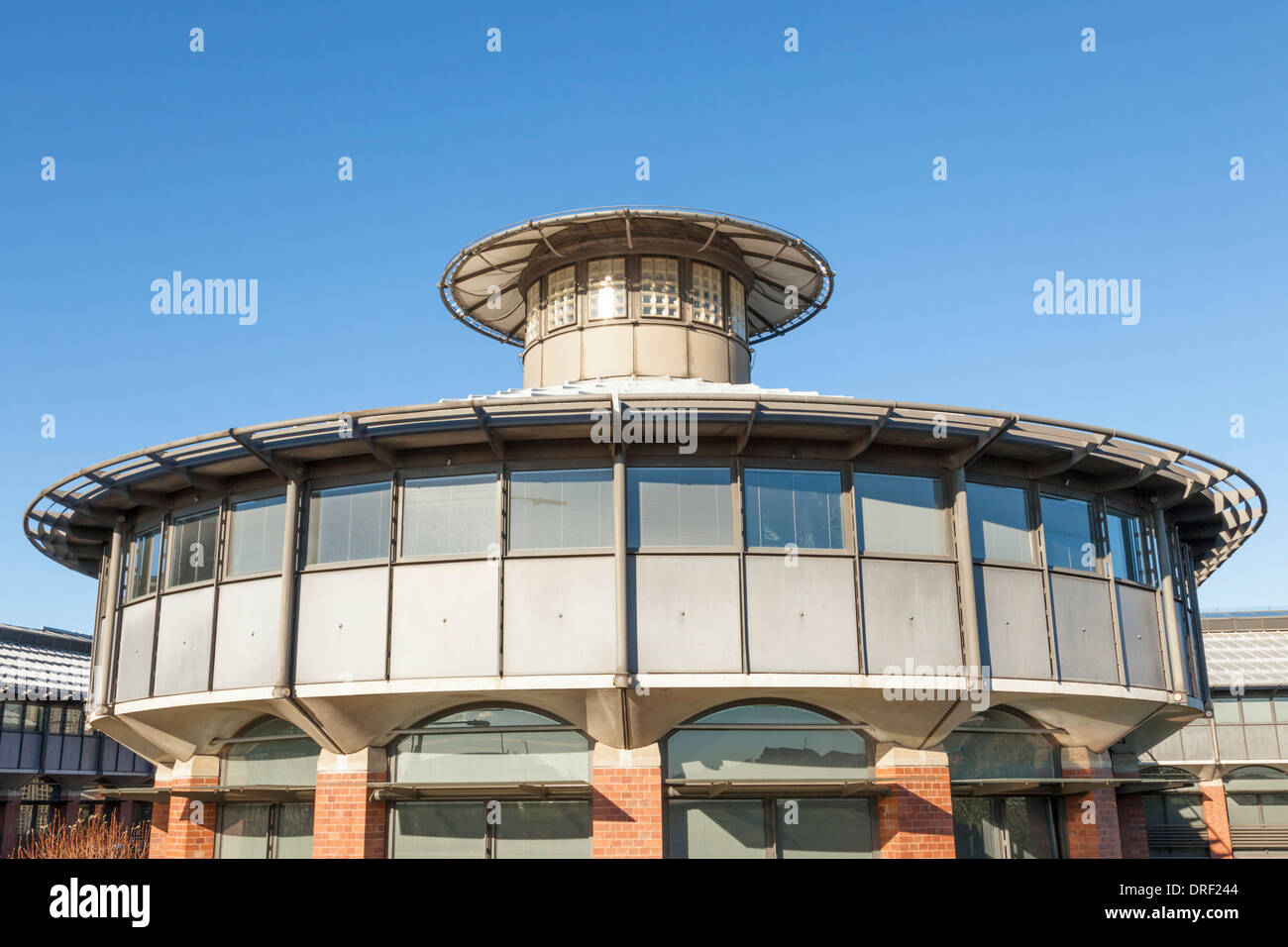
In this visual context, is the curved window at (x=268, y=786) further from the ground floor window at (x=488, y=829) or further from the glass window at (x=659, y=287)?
the glass window at (x=659, y=287)

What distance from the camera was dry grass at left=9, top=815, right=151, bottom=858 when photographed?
126ft

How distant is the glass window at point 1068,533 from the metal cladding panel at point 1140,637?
109 centimetres

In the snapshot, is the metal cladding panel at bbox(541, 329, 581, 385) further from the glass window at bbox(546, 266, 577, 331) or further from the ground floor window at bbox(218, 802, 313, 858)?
the ground floor window at bbox(218, 802, 313, 858)

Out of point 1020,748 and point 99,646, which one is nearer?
point 1020,748

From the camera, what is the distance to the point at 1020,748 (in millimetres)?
21609

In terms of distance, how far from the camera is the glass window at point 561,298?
26422 millimetres

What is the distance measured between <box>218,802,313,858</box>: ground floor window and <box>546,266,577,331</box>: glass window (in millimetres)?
12338

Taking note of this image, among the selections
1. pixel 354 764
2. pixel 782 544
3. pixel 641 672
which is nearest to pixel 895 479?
pixel 782 544

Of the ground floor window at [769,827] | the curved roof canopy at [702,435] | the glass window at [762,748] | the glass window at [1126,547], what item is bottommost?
the ground floor window at [769,827]

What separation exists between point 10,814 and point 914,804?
46.2 m

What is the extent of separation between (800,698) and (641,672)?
3.07 metres

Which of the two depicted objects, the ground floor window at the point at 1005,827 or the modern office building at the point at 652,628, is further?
the ground floor window at the point at 1005,827

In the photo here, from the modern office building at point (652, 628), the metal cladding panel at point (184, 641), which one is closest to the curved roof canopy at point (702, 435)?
the modern office building at point (652, 628)
